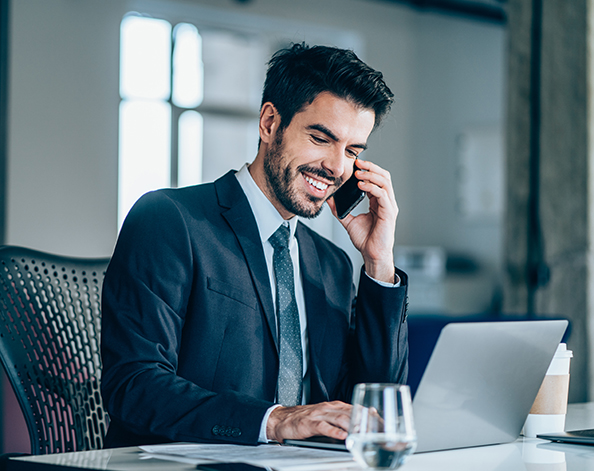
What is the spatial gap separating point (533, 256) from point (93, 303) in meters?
1.73

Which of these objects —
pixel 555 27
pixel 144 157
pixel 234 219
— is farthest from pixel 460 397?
pixel 144 157

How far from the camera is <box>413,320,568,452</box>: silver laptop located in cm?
105

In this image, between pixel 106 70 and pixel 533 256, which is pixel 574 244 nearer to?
pixel 533 256

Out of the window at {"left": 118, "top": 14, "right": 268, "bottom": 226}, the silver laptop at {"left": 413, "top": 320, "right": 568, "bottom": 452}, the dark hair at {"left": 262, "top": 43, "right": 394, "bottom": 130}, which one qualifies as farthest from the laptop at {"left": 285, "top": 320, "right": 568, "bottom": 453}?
the window at {"left": 118, "top": 14, "right": 268, "bottom": 226}

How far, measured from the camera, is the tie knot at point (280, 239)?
5.61 feet

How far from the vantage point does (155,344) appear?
4.52ft

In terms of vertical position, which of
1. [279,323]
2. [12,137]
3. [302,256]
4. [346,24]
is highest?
[346,24]

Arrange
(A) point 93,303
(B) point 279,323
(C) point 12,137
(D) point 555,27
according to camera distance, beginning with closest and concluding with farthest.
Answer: (B) point 279,323, (A) point 93,303, (D) point 555,27, (C) point 12,137

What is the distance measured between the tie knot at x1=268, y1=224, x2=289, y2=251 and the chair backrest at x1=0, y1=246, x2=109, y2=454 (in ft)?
1.34

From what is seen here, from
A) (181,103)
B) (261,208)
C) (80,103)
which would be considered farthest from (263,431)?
(181,103)


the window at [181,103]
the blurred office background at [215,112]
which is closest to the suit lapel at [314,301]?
the blurred office background at [215,112]

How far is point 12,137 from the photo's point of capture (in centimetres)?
573

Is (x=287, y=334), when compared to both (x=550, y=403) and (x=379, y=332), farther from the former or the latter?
(x=550, y=403)

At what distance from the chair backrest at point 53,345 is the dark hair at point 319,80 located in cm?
58
